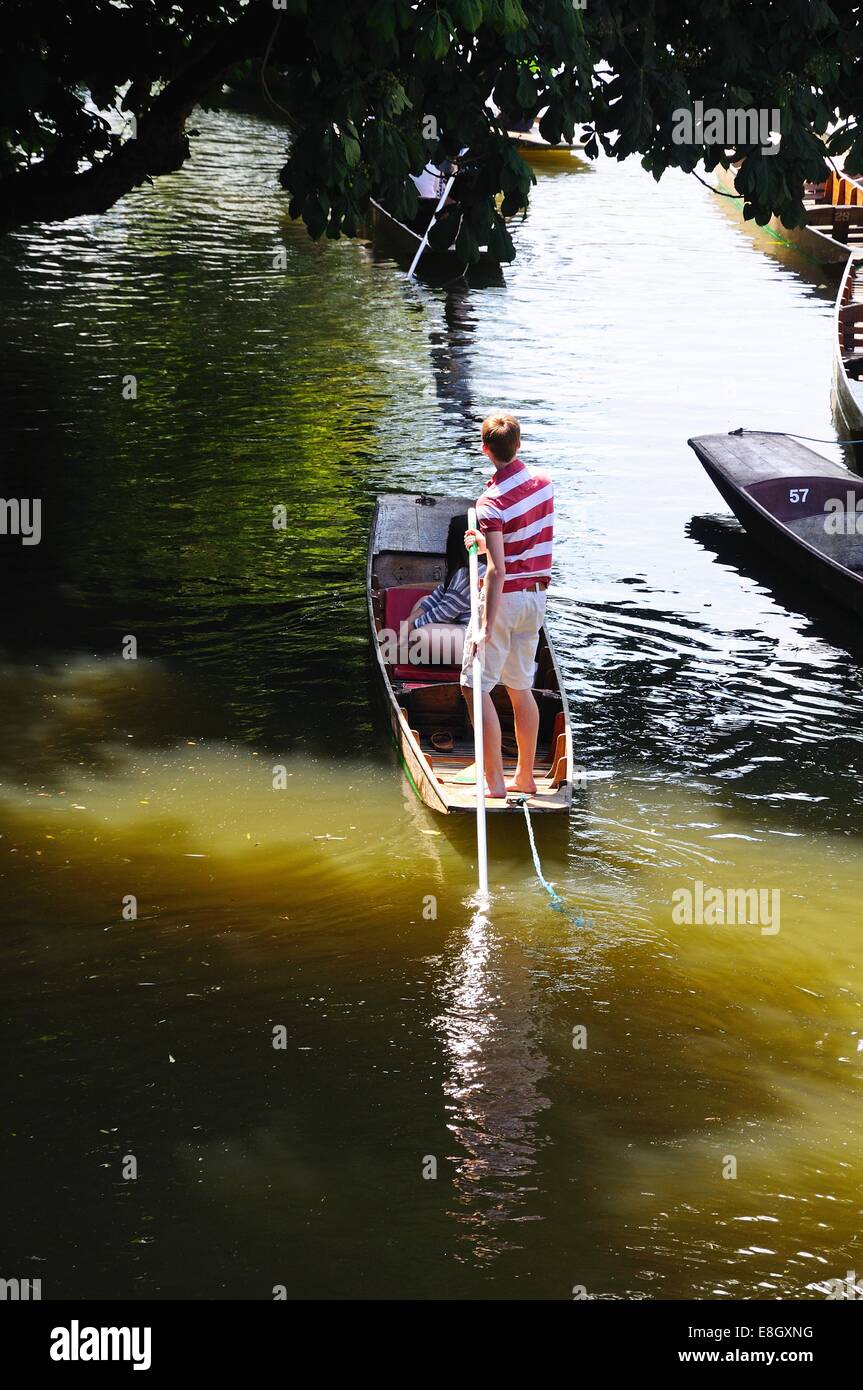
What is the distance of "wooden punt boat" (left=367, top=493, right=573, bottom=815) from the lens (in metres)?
7.98

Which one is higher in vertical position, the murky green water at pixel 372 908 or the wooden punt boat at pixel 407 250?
the wooden punt boat at pixel 407 250

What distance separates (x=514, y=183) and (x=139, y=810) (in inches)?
158

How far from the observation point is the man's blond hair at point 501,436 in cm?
748

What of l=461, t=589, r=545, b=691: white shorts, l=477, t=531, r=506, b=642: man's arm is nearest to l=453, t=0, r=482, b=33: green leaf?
l=477, t=531, r=506, b=642: man's arm

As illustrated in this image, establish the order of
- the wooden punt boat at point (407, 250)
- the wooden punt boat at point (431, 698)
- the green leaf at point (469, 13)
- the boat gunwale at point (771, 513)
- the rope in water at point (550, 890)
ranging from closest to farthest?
the green leaf at point (469, 13), the rope in water at point (550, 890), the wooden punt boat at point (431, 698), the boat gunwale at point (771, 513), the wooden punt boat at point (407, 250)

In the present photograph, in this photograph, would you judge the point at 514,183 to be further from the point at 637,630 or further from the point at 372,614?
the point at 637,630

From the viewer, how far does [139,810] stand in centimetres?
836

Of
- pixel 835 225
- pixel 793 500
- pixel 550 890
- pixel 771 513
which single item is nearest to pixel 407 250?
pixel 835 225

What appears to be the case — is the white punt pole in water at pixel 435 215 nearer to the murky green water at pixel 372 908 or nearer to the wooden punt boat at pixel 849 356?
the murky green water at pixel 372 908

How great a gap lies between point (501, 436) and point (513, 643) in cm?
110

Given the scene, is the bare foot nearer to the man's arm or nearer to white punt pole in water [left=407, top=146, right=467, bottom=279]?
the man's arm

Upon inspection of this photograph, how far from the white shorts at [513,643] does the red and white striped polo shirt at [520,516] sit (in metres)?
0.08

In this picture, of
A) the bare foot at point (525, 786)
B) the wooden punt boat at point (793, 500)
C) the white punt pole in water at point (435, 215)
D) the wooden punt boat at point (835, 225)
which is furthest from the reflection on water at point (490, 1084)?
the wooden punt boat at point (835, 225)
